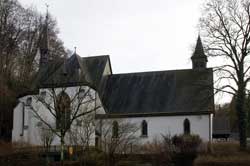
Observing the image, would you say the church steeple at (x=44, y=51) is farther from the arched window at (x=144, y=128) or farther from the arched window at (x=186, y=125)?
the arched window at (x=186, y=125)

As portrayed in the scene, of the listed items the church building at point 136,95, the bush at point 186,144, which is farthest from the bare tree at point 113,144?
the church building at point 136,95

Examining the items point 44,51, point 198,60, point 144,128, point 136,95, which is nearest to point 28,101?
point 44,51

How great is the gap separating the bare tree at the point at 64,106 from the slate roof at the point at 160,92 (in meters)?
4.37

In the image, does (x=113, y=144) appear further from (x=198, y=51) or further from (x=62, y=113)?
(x=198, y=51)

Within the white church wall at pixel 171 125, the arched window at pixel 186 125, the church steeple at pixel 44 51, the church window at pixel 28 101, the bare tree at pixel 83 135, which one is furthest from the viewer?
the church steeple at pixel 44 51

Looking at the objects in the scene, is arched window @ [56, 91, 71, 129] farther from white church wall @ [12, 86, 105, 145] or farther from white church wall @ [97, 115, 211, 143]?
white church wall @ [97, 115, 211, 143]

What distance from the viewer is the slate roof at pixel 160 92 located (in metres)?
39.0

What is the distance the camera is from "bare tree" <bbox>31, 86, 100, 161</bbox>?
28.9m

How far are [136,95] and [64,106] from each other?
41.8ft

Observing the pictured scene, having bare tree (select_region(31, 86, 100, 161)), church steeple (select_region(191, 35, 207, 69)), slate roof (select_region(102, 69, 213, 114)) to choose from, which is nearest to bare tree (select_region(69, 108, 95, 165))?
bare tree (select_region(31, 86, 100, 161))

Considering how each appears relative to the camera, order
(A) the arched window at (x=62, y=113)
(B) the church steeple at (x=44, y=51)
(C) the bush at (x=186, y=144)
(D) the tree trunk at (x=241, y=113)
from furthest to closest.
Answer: (B) the church steeple at (x=44, y=51) → (D) the tree trunk at (x=241, y=113) → (C) the bush at (x=186, y=144) → (A) the arched window at (x=62, y=113)

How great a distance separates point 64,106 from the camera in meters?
31.5

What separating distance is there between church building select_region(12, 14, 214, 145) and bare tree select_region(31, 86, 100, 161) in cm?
19

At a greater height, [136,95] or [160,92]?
[160,92]
